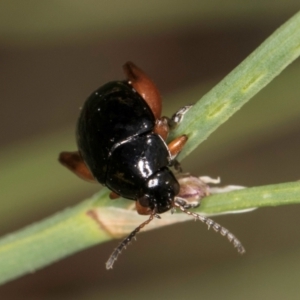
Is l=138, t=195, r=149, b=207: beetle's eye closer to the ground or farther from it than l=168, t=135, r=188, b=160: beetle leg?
closer to the ground

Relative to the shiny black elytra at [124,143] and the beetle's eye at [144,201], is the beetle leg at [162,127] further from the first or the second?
the beetle's eye at [144,201]

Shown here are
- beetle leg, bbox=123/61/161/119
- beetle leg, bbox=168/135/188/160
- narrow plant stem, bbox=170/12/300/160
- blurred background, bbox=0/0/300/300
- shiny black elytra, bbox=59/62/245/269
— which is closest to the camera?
narrow plant stem, bbox=170/12/300/160

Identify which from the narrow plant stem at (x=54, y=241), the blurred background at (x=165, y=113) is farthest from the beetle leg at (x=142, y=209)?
the blurred background at (x=165, y=113)

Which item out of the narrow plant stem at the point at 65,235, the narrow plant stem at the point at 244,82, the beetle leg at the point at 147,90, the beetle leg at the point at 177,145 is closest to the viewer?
the narrow plant stem at the point at 244,82

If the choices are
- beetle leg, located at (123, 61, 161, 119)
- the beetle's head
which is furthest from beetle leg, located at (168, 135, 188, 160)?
beetle leg, located at (123, 61, 161, 119)

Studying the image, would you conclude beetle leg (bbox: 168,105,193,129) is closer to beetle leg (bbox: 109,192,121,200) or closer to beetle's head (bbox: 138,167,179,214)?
beetle's head (bbox: 138,167,179,214)

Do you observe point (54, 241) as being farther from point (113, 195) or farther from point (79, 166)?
point (79, 166)
